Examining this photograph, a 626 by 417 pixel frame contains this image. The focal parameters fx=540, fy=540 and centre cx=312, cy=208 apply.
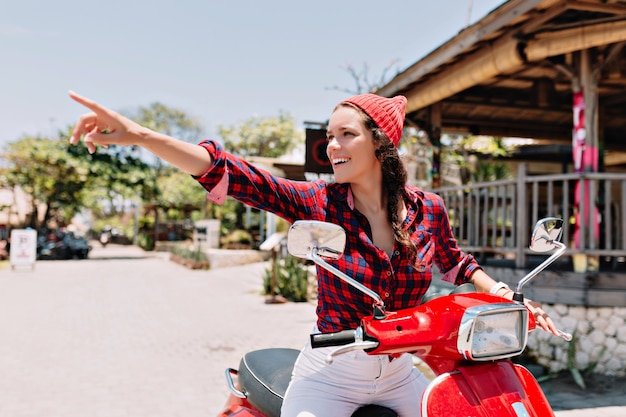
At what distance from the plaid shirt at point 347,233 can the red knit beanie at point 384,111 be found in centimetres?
24

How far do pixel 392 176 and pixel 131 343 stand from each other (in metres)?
6.24

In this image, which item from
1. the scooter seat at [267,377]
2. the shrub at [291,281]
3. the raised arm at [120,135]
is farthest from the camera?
the shrub at [291,281]

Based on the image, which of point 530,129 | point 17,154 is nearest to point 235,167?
point 530,129

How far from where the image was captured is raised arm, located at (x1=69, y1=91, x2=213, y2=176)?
147 cm

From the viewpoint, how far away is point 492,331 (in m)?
1.42

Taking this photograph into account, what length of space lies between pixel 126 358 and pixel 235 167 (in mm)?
5426

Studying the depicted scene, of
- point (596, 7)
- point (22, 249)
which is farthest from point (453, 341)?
→ point (22, 249)

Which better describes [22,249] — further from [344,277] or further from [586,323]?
[344,277]

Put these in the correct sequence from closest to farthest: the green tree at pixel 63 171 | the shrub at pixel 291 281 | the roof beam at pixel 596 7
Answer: the roof beam at pixel 596 7, the shrub at pixel 291 281, the green tree at pixel 63 171

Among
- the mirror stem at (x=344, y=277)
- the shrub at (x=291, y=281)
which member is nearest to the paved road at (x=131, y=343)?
the shrub at (x=291, y=281)

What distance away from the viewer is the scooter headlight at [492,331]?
4.48 feet

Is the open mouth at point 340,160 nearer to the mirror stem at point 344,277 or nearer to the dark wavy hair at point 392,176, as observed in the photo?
the dark wavy hair at point 392,176

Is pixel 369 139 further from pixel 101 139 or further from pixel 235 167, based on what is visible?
pixel 101 139

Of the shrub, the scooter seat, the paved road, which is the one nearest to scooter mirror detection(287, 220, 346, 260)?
the scooter seat
